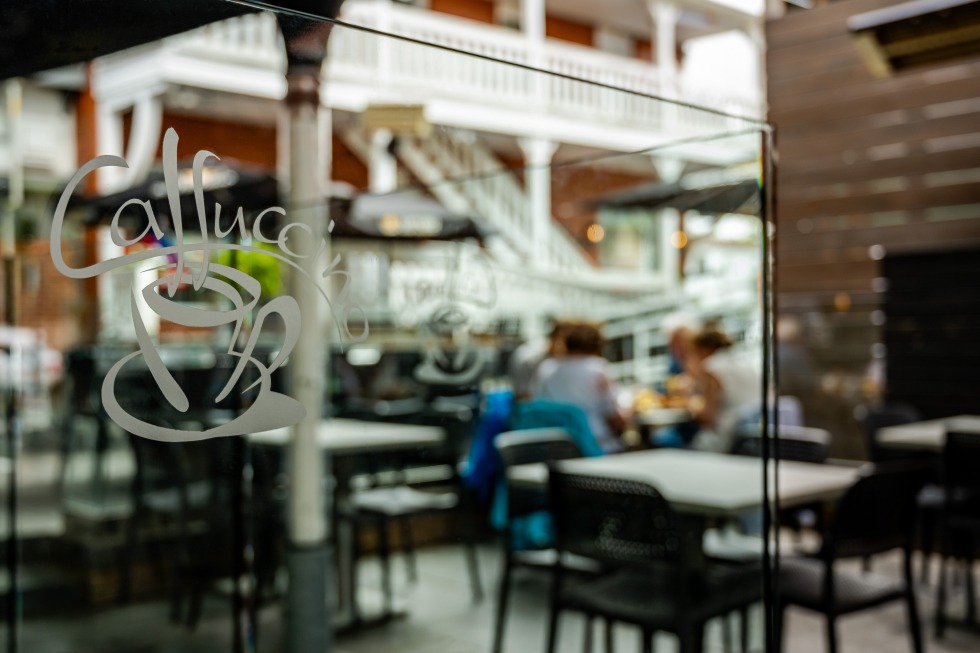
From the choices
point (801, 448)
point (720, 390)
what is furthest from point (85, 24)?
point (720, 390)

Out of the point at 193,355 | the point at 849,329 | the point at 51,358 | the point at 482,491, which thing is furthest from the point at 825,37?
the point at 193,355

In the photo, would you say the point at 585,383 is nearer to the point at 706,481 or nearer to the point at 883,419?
the point at 706,481

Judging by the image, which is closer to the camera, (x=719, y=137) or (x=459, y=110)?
(x=719, y=137)

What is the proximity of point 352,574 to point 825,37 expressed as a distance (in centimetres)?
494

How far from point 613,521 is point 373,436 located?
1.04 meters

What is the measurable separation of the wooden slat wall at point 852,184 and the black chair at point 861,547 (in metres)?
3.16

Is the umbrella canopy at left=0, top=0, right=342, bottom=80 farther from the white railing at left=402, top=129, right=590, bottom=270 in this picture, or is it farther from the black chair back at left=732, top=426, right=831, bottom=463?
the white railing at left=402, top=129, right=590, bottom=270

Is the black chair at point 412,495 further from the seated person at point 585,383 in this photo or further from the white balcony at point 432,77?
the white balcony at point 432,77

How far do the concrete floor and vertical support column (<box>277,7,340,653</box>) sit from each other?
24.3 inches

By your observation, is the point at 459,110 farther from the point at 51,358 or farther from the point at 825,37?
the point at 51,358

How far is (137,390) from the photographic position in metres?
1.46

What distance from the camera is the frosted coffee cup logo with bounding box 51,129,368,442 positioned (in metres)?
1.32

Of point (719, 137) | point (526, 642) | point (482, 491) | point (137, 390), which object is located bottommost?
point (526, 642)

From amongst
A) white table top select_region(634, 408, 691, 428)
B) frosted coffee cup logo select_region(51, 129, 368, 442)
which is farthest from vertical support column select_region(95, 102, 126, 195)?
frosted coffee cup logo select_region(51, 129, 368, 442)
